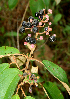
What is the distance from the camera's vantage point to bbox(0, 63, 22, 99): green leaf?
3.21 ft

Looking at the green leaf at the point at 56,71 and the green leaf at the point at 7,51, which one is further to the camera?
the green leaf at the point at 7,51

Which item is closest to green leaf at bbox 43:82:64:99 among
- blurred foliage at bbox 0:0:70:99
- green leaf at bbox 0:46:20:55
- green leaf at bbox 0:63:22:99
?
green leaf at bbox 0:63:22:99

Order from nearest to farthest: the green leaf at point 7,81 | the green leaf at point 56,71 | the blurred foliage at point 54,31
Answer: the green leaf at point 7,81 → the green leaf at point 56,71 → the blurred foliage at point 54,31

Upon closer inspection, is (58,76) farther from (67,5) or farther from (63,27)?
(67,5)

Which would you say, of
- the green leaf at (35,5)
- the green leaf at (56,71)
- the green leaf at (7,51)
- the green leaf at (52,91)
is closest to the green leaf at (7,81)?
the green leaf at (7,51)

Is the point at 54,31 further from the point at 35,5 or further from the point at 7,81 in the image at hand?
the point at 7,81

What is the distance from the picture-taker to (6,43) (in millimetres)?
2992

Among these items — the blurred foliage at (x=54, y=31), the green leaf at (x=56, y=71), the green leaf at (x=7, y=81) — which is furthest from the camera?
the blurred foliage at (x=54, y=31)

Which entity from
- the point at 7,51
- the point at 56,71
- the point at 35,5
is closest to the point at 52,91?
the point at 56,71

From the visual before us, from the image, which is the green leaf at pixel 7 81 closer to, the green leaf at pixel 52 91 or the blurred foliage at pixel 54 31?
the green leaf at pixel 52 91

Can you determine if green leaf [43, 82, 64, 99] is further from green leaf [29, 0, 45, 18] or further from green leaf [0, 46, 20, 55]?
green leaf [29, 0, 45, 18]

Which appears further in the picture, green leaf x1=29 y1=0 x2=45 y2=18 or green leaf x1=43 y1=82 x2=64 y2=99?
green leaf x1=29 y1=0 x2=45 y2=18

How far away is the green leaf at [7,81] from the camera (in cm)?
98

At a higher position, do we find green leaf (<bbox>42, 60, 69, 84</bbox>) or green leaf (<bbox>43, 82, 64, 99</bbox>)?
green leaf (<bbox>42, 60, 69, 84</bbox>)
